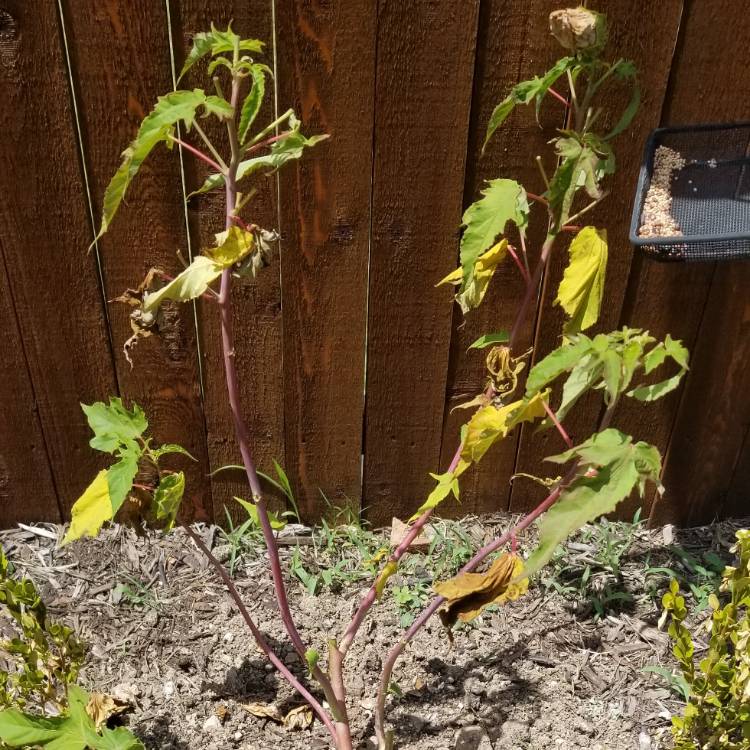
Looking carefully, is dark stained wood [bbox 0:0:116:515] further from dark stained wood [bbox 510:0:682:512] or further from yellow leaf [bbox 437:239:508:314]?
dark stained wood [bbox 510:0:682:512]

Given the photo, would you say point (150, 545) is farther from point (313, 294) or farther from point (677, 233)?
point (677, 233)

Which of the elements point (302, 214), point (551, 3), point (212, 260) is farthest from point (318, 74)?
point (212, 260)

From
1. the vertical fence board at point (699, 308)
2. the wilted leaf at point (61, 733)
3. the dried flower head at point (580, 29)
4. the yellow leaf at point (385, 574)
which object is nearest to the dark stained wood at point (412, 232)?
the dried flower head at point (580, 29)

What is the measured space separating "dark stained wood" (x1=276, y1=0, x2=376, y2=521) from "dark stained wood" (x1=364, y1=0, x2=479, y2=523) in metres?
0.04

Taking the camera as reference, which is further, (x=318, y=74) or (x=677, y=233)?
(x=318, y=74)

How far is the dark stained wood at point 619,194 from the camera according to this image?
1.95 m

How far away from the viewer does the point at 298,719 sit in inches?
82.3

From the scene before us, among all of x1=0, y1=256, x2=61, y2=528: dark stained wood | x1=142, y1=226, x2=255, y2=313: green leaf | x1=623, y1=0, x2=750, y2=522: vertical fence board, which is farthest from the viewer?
x1=0, y1=256, x2=61, y2=528: dark stained wood

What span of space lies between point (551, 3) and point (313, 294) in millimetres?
896

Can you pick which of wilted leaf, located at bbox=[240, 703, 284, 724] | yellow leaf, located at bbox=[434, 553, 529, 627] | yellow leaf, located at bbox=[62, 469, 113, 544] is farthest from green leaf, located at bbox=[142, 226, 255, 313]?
wilted leaf, located at bbox=[240, 703, 284, 724]

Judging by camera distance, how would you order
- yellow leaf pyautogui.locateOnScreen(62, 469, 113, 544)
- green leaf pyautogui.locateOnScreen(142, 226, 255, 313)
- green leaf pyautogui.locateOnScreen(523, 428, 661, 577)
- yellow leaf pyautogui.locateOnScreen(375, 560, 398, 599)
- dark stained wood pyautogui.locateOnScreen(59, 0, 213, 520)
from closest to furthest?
green leaf pyautogui.locateOnScreen(523, 428, 661, 577) < green leaf pyautogui.locateOnScreen(142, 226, 255, 313) < yellow leaf pyautogui.locateOnScreen(62, 469, 113, 544) < yellow leaf pyautogui.locateOnScreen(375, 560, 398, 599) < dark stained wood pyautogui.locateOnScreen(59, 0, 213, 520)

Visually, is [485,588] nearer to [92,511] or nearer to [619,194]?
[92,511]

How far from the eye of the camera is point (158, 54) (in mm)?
1904

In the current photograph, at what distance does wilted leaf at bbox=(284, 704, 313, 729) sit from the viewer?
2084 millimetres
